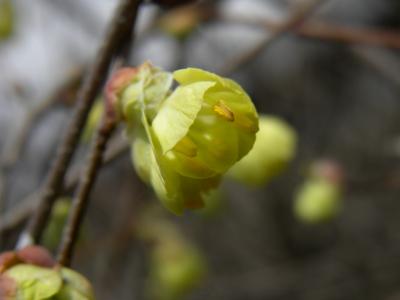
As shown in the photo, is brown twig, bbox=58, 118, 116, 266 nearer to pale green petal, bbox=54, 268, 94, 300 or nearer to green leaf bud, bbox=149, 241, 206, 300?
pale green petal, bbox=54, 268, 94, 300

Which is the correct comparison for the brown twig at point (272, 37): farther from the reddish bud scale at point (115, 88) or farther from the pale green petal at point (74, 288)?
the pale green petal at point (74, 288)

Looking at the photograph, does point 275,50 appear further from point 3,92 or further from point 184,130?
point 184,130

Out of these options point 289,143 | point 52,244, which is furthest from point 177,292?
point 289,143

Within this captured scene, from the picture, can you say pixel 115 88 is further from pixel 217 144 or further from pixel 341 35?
pixel 341 35

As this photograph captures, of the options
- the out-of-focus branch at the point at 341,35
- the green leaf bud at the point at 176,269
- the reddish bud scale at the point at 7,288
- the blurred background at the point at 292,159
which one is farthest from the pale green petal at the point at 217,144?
the blurred background at the point at 292,159

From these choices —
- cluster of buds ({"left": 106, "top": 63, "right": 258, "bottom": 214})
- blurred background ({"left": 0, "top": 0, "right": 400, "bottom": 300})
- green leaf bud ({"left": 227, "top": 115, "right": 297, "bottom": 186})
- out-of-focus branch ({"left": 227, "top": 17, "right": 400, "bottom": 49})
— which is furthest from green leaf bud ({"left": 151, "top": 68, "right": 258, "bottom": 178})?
blurred background ({"left": 0, "top": 0, "right": 400, "bottom": 300})
